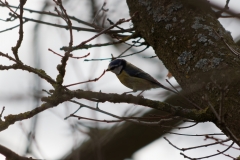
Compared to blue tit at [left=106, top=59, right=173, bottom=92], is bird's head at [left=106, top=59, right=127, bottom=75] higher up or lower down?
higher up

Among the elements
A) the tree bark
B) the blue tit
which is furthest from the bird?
the tree bark

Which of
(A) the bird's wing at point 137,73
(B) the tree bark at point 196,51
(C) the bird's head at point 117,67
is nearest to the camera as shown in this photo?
(B) the tree bark at point 196,51

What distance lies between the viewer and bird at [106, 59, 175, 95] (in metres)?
3.95

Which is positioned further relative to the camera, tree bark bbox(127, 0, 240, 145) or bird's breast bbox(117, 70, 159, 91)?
bird's breast bbox(117, 70, 159, 91)

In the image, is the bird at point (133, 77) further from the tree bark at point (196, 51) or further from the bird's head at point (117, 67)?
the tree bark at point (196, 51)

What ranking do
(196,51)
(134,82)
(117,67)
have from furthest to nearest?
(117,67) < (134,82) < (196,51)

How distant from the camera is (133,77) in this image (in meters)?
4.04

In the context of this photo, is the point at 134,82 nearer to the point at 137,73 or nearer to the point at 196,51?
the point at 137,73

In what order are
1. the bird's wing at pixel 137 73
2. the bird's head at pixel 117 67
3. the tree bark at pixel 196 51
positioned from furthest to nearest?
the bird's head at pixel 117 67, the bird's wing at pixel 137 73, the tree bark at pixel 196 51

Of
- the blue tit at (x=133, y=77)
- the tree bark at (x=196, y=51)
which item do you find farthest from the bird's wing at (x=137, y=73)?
the tree bark at (x=196, y=51)

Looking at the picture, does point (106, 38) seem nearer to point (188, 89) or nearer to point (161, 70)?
point (161, 70)

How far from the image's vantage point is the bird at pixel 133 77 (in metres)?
3.95

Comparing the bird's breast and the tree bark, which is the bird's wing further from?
the tree bark

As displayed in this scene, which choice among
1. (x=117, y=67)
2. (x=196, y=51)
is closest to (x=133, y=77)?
(x=117, y=67)
